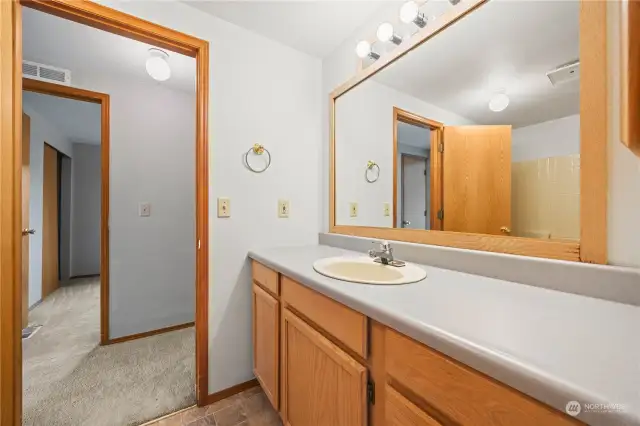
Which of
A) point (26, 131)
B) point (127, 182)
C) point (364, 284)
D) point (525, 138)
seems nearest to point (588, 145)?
point (525, 138)

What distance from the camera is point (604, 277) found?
674 mm

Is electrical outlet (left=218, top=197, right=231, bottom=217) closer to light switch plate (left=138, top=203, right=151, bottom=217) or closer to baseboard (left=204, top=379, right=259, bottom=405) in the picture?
baseboard (left=204, top=379, right=259, bottom=405)

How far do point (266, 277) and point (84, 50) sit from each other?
2.09 meters

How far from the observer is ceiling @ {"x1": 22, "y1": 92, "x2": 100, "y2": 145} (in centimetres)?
266

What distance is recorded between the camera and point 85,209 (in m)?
4.22

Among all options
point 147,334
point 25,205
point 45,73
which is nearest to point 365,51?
point 45,73

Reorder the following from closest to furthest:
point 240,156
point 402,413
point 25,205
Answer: point 402,413
point 240,156
point 25,205

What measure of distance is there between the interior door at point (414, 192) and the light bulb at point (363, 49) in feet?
2.07

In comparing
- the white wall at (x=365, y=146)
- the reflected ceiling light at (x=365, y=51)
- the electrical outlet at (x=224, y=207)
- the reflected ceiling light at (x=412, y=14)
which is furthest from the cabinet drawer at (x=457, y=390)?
the reflected ceiling light at (x=365, y=51)

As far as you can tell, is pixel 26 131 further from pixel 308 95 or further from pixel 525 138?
pixel 525 138

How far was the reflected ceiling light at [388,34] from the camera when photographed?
51.2 inches

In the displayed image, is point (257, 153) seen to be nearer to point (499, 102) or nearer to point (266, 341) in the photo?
point (266, 341)

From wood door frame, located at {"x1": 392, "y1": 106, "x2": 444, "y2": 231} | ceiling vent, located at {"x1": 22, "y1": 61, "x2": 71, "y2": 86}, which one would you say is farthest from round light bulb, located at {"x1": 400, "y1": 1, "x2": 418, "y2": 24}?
ceiling vent, located at {"x1": 22, "y1": 61, "x2": 71, "y2": 86}

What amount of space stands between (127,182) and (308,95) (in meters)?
1.68
